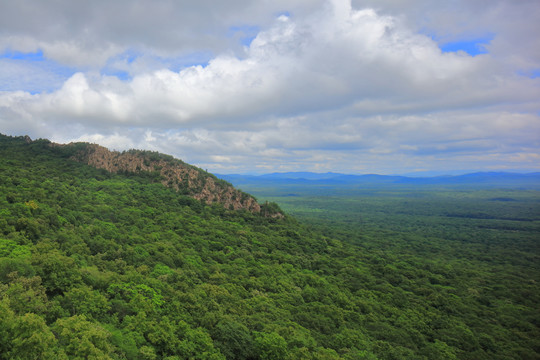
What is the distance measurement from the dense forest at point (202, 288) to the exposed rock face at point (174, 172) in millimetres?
6629

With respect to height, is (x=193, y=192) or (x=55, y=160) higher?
(x=55, y=160)

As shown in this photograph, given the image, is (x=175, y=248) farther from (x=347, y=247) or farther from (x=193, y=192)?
(x=347, y=247)

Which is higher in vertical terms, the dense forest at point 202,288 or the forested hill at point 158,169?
the forested hill at point 158,169

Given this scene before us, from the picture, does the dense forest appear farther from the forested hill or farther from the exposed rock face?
the exposed rock face

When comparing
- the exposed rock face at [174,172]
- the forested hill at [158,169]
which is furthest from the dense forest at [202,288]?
the exposed rock face at [174,172]

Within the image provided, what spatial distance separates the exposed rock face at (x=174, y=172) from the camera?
95.1 metres

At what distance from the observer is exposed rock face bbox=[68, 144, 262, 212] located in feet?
312

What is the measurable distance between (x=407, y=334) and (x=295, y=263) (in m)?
26.9

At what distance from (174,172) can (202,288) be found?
68.2 meters

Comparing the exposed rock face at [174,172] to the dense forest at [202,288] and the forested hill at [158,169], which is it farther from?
the dense forest at [202,288]

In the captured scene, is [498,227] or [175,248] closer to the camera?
[175,248]

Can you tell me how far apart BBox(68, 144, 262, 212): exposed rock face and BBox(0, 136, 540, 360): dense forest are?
21.7 ft

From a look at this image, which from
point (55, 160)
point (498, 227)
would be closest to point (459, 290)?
point (55, 160)

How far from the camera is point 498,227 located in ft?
516
